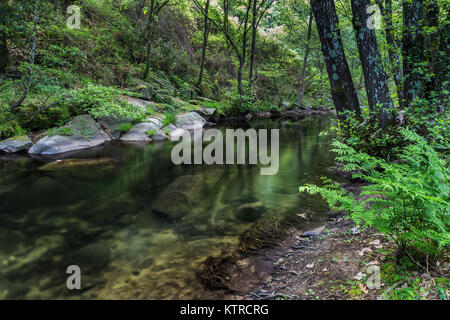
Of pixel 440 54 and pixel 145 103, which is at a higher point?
pixel 145 103

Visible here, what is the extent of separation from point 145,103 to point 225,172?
31.9 feet

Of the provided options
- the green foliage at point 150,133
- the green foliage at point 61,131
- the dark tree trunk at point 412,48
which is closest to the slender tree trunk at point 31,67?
the green foliage at point 61,131

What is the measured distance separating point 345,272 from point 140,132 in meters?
12.5

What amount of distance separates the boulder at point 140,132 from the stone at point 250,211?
9.25 m

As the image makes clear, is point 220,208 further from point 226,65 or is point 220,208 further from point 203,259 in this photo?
point 226,65

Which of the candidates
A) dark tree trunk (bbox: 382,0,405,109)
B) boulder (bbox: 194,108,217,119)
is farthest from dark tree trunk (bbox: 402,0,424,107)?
boulder (bbox: 194,108,217,119)

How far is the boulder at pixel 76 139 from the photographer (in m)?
9.81

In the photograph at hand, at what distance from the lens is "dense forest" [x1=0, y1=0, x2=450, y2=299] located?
7.89 ft

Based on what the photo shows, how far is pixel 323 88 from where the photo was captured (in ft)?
20.3

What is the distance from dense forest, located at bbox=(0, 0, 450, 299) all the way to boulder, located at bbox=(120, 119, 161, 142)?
39cm

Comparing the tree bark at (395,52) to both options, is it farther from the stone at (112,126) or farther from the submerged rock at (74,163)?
the stone at (112,126)

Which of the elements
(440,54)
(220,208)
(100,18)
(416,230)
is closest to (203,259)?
(220,208)
